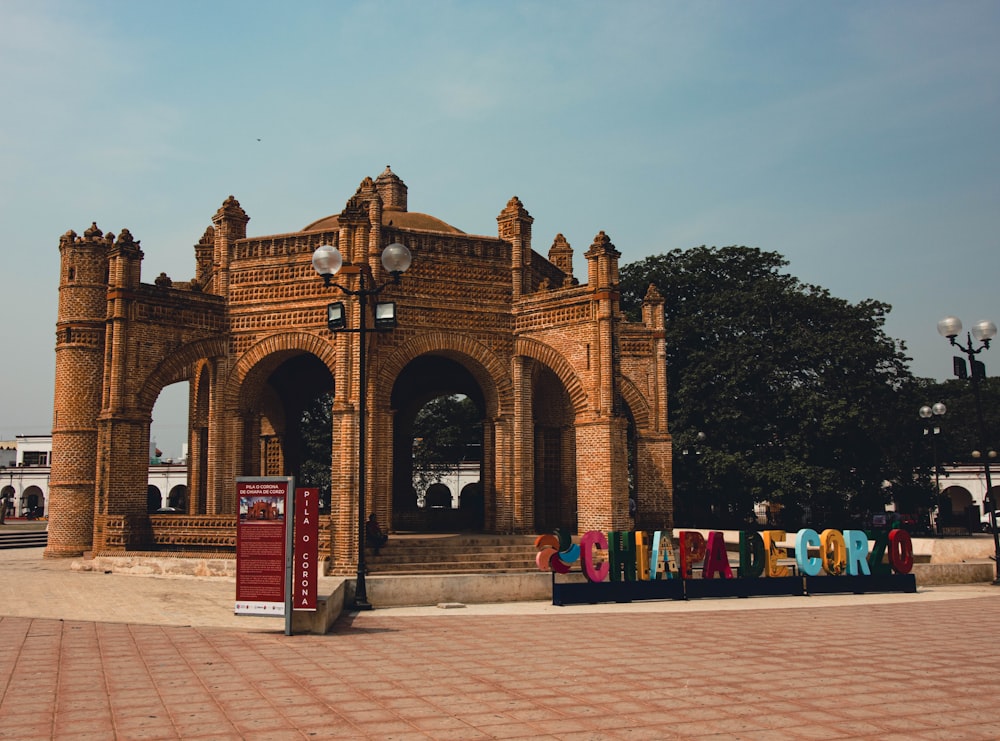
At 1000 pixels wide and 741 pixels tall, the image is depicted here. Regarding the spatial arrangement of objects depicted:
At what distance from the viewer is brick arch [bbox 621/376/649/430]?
1043 inches

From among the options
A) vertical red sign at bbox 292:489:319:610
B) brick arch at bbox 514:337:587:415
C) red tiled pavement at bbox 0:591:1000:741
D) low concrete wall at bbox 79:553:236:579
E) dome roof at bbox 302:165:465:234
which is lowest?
red tiled pavement at bbox 0:591:1000:741

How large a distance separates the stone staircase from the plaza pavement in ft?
11.2

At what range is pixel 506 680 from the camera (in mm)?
8820

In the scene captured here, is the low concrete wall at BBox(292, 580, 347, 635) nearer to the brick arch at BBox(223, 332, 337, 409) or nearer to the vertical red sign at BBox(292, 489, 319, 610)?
the vertical red sign at BBox(292, 489, 319, 610)

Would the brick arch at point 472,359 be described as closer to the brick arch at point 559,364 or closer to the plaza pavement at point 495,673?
the brick arch at point 559,364

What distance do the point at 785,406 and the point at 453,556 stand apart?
20.8 m

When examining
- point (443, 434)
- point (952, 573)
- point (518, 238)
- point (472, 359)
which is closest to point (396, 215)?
point (518, 238)

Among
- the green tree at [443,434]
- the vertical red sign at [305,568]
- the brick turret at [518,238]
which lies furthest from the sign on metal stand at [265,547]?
the green tree at [443,434]

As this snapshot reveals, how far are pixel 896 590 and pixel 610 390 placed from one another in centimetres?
718

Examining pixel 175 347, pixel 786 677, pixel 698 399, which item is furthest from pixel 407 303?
pixel 698 399

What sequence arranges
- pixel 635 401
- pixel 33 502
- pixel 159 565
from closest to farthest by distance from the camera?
pixel 159 565 → pixel 635 401 → pixel 33 502

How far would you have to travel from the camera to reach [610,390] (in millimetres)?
20000

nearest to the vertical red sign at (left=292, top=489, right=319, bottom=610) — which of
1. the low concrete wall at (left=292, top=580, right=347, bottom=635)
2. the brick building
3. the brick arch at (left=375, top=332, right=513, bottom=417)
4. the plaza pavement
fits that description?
the low concrete wall at (left=292, top=580, right=347, bottom=635)

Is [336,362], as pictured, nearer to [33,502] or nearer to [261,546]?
A: [261,546]
